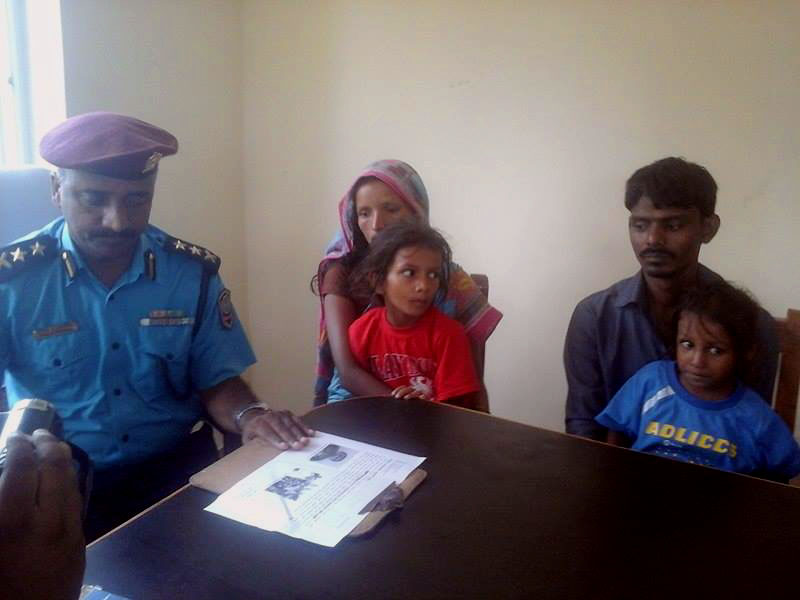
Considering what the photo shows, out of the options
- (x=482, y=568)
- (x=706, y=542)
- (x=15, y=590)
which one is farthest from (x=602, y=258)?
(x=15, y=590)

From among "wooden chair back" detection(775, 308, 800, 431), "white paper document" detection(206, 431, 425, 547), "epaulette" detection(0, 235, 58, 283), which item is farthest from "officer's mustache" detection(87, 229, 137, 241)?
"wooden chair back" detection(775, 308, 800, 431)

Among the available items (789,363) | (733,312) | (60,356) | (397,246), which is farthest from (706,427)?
(60,356)

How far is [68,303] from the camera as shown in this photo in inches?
56.5

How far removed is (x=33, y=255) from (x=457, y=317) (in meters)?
1.00

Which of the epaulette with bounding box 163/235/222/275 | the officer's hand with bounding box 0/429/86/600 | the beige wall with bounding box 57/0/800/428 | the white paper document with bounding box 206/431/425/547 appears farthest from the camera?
the beige wall with bounding box 57/0/800/428

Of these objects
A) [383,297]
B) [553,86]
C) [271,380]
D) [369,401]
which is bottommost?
[271,380]

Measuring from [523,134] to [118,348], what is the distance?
137 centimetres

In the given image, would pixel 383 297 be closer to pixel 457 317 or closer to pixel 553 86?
pixel 457 317

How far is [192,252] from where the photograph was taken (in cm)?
160

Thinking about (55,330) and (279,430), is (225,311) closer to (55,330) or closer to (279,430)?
(55,330)

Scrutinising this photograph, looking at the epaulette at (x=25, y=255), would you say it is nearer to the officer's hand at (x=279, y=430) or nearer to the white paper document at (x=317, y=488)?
→ the officer's hand at (x=279, y=430)

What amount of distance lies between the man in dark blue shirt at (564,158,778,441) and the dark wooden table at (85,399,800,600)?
588 millimetres

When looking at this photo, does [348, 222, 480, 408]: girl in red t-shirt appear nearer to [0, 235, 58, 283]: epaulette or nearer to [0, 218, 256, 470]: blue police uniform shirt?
[0, 218, 256, 470]: blue police uniform shirt

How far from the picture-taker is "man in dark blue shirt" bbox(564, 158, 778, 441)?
1.64 m
